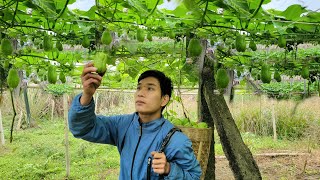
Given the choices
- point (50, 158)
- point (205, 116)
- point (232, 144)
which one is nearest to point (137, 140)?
point (232, 144)

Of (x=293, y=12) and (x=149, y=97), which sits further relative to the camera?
(x=293, y=12)

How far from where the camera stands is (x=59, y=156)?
9.15 metres

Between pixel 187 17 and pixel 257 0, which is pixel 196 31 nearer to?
pixel 187 17

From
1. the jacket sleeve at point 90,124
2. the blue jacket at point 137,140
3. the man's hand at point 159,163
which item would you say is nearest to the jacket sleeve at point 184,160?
the blue jacket at point 137,140

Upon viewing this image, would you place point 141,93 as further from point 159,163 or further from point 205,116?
point 205,116

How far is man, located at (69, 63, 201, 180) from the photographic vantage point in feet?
6.14

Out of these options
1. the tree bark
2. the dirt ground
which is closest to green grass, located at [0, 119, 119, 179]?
the dirt ground

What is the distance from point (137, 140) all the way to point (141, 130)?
5cm

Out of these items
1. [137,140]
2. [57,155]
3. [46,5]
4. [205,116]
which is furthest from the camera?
[57,155]

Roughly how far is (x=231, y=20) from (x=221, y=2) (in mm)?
885

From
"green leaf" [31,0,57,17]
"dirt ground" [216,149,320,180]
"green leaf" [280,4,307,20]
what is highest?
"green leaf" [280,4,307,20]

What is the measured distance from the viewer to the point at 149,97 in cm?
205

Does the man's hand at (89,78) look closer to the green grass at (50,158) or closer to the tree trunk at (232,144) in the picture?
the tree trunk at (232,144)

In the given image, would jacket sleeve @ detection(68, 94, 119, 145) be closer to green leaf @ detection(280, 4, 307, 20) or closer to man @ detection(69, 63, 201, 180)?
man @ detection(69, 63, 201, 180)
